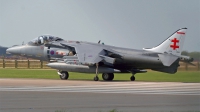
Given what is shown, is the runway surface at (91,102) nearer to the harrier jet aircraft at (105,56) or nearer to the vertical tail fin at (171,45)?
the vertical tail fin at (171,45)

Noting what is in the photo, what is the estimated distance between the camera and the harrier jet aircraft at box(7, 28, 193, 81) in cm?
2394

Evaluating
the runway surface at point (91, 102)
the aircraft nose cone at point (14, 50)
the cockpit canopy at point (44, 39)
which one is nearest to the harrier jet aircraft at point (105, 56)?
the cockpit canopy at point (44, 39)

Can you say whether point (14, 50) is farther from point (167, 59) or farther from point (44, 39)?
point (167, 59)

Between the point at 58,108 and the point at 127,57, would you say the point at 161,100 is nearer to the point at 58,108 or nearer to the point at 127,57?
the point at 58,108

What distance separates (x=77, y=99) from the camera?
46.6 feet

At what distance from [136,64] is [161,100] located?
1133cm

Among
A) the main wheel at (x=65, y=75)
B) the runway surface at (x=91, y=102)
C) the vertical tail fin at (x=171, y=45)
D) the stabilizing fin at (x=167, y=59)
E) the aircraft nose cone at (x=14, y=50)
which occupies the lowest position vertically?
the main wheel at (x=65, y=75)

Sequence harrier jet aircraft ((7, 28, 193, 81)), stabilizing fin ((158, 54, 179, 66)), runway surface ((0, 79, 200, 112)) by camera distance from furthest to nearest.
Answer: harrier jet aircraft ((7, 28, 193, 81)) → stabilizing fin ((158, 54, 179, 66)) → runway surface ((0, 79, 200, 112))

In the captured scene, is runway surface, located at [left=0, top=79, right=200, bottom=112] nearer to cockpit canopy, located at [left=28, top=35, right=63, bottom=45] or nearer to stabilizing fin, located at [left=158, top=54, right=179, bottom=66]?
stabilizing fin, located at [left=158, top=54, right=179, bottom=66]

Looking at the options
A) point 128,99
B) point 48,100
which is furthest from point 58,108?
point 128,99

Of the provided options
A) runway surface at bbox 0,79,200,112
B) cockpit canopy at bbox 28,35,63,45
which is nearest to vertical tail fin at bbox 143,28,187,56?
cockpit canopy at bbox 28,35,63,45

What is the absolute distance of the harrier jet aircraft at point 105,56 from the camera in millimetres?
23938

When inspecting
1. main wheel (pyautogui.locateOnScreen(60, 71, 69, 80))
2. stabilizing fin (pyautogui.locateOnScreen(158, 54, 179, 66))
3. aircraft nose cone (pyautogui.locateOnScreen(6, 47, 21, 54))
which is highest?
aircraft nose cone (pyautogui.locateOnScreen(6, 47, 21, 54))

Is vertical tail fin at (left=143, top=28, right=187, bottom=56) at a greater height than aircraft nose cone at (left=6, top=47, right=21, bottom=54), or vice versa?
vertical tail fin at (left=143, top=28, right=187, bottom=56)
